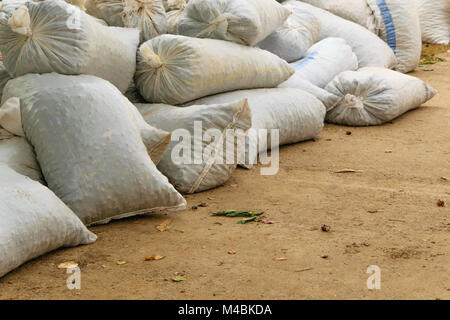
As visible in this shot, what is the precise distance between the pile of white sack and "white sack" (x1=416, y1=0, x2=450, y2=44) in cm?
296

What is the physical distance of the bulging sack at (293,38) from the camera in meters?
4.34

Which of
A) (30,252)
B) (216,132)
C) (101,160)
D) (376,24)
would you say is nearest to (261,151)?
(216,132)

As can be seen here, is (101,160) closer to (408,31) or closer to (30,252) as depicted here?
(30,252)

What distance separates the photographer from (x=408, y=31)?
5633 millimetres

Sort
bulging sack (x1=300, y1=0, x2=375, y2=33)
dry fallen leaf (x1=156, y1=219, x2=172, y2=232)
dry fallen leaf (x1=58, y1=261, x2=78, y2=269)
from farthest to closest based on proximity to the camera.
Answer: bulging sack (x1=300, y1=0, x2=375, y2=33) < dry fallen leaf (x1=156, y1=219, x2=172, y2=232) < dry fallen leaf (x1=58, y1=261, x2=78, y2=269)

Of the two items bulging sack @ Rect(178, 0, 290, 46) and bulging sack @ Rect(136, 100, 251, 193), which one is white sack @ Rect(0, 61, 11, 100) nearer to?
bulging sack @ Rect(136, 100, 251, 193)

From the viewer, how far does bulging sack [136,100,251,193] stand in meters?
3.04

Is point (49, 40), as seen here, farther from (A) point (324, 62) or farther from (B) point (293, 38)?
(A) point (324, 62)

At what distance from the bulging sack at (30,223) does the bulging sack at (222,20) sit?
155cm

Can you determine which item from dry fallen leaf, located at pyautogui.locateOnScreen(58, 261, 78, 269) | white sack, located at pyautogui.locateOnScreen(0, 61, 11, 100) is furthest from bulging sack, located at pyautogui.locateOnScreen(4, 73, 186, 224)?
white sack, located at pyautogui.locateOnScreen(0, 61, 11, 100)

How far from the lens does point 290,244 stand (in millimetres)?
2494

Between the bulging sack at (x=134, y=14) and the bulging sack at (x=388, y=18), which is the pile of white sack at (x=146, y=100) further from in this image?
the bulging sack at (x=388, y=18)

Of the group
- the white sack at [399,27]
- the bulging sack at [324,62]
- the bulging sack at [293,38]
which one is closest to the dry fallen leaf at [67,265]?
the bulging sack at [324,62]
